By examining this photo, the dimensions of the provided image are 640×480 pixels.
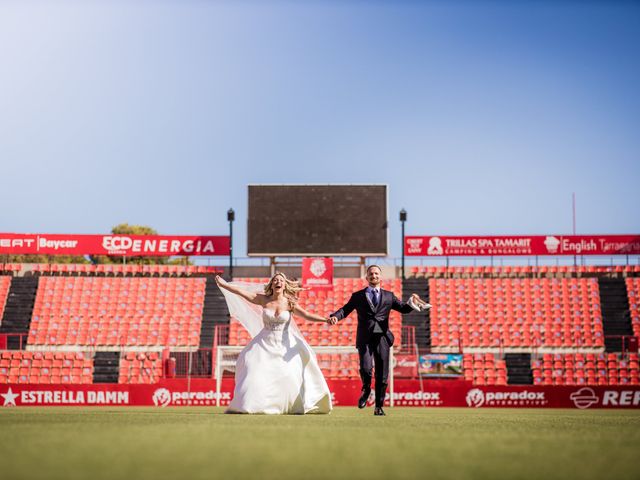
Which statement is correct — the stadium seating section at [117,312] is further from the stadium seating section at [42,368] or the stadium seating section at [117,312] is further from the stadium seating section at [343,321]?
the stadium seating section at [42,368]

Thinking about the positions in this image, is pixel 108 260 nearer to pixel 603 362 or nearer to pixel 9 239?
pixel 9 239

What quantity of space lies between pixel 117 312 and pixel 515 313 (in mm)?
17464

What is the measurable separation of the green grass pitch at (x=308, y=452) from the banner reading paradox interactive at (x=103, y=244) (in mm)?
30361

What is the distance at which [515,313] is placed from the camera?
3459 centimetres

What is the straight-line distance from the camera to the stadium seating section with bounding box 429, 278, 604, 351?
32812 millimetres

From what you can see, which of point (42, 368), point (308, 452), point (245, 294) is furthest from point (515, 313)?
point (308, 452)

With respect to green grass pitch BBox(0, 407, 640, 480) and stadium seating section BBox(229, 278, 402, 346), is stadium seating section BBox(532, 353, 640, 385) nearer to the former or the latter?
stadium seating section BBox(229, 278, 402, 346)

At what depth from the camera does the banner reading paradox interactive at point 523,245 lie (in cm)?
3778

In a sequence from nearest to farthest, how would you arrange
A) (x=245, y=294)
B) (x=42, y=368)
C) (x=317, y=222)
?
(x=245, y=294), (x=42, y=368), (x=317, y=222)

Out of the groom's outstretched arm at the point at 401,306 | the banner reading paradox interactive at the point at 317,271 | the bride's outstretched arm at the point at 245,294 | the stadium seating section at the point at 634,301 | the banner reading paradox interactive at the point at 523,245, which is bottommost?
the groom's outstretched arm at the point at 401,306

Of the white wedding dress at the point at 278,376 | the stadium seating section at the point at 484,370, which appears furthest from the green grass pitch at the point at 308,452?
the stadium seating section at the point at 484,370

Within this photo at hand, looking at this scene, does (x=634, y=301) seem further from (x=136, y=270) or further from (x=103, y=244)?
(x=103, y=244)

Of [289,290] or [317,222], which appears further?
[317,222]

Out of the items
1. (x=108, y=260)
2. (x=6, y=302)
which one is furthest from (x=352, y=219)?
(x=108, y=260)
